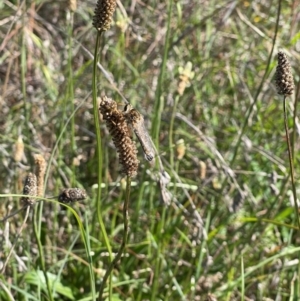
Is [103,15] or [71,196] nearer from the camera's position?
[103,15]

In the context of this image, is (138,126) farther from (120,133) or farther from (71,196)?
(71,196)

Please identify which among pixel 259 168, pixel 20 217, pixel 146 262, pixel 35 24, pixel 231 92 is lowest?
pixel 146 262

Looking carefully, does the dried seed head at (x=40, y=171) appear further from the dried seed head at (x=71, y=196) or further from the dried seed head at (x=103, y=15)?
the dried seed head at (x=103, y=15)

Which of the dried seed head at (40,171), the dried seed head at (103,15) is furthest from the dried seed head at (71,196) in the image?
the dried seed head at (103,15)

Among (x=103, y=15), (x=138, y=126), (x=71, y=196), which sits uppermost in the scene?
(x=103, y=15)

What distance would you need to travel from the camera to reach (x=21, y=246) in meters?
1.63

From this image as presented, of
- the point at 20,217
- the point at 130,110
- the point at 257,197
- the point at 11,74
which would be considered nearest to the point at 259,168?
the point at 257,197

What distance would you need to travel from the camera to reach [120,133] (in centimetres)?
86

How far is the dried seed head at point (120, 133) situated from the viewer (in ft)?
2.78

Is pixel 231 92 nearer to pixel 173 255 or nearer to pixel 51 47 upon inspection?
pixel 51 47

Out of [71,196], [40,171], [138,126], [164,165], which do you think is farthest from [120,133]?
[164,165]

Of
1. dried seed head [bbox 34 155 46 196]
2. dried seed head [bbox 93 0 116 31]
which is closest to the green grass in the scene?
dried seed head [bbox 34 155 46 196]

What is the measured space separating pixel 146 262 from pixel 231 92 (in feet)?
3.63

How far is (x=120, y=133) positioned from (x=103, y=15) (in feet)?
0.53
